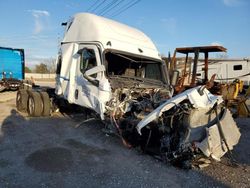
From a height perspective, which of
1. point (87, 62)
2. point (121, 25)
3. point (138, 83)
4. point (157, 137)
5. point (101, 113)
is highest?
point (121, 25)

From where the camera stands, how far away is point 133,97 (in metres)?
6.43

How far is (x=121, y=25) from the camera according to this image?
8.39 metres

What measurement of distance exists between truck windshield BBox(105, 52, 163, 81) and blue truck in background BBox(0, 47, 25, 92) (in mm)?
12372

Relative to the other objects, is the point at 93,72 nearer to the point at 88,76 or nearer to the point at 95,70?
the point at 95,70

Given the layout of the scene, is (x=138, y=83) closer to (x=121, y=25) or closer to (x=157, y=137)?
(x=157, y=137)

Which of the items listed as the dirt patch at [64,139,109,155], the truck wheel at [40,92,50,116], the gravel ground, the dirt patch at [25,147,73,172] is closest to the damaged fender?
the gravel ground

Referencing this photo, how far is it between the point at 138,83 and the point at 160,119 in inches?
72.5

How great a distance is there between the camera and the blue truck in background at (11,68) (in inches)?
714

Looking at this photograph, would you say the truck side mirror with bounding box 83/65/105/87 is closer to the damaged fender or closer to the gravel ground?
the gravel ground

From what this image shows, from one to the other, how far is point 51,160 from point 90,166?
827 mm

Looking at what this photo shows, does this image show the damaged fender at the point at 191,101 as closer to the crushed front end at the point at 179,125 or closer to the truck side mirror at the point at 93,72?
the crushed front end at the point at 179,125

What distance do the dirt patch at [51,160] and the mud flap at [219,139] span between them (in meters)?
2.55

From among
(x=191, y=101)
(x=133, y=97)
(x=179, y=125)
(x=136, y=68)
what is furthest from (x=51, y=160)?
(x=136, y=68)

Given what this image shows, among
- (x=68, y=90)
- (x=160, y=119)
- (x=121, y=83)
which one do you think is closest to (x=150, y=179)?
(x=160, y=119)
